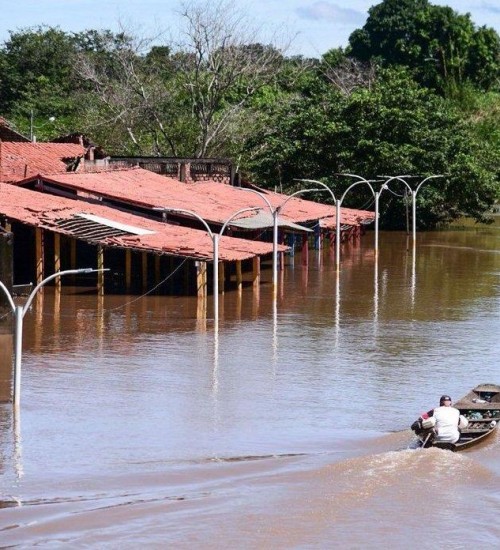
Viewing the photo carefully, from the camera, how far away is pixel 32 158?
205 ft

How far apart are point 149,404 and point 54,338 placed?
9545 mm

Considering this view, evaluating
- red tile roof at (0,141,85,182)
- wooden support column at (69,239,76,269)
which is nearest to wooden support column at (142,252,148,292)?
wooden support column at (69,239,76,269)

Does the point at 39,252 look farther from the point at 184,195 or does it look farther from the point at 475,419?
the point at 475,419

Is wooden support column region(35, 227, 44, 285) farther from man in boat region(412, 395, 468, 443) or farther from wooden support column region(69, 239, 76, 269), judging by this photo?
man in boat region(412, 395, 468, 443)

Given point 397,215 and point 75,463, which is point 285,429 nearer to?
point 75,463

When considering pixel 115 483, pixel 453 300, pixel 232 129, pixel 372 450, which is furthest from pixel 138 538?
pixel 232 129

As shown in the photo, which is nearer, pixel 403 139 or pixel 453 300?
pixel 453 300

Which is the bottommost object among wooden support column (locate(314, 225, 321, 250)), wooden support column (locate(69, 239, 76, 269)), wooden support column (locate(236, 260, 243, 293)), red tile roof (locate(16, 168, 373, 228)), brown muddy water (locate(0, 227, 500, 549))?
brown muddy water (locate(0, 227, 500, 549))

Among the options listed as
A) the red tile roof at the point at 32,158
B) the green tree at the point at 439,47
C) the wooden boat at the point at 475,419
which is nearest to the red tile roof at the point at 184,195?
the red tile roof at the point at 32,158

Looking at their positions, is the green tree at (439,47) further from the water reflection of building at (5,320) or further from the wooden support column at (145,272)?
the water reflection of building at (5,320)

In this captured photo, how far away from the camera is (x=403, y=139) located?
72.9 m

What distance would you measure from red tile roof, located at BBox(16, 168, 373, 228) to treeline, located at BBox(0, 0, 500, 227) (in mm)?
6561

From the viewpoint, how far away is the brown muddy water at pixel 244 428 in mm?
21062

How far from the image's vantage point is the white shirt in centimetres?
2445
